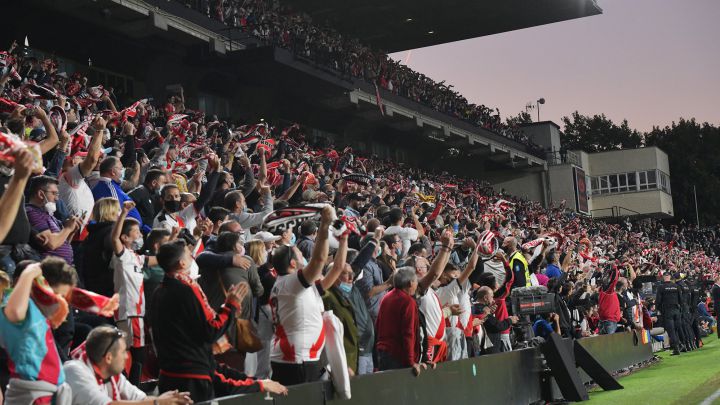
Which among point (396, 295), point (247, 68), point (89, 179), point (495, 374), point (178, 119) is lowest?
point (495, 374)

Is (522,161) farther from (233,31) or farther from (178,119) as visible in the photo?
(178,119)

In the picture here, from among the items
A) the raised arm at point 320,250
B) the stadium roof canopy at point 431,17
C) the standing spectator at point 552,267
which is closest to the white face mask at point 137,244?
the raised arm at point 320,250

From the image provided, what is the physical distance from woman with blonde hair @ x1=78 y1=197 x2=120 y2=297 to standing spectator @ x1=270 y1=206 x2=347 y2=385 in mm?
1319

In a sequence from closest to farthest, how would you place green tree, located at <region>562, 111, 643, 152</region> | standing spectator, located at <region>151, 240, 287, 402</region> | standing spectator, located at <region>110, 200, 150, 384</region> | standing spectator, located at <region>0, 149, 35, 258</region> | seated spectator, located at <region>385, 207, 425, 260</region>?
standing spectator, located at <region>0, 149, 35, 258</region> < standing spectator, located at <region>151, 240, 287, 402</region> < standing spectator, located at <region>110, 200, 150, 384</region> < seated spectator, located at <region>385, 207, 425, 260</region> < green tree, located at <region>562, 111, 643, 152</region>

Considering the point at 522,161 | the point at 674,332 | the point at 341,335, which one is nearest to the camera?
the point at 341,335

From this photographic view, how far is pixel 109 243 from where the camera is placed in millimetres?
7504

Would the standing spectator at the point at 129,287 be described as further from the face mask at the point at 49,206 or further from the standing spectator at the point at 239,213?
the standing spectator at the point at 239,213

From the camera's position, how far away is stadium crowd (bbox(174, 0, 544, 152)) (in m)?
29.1

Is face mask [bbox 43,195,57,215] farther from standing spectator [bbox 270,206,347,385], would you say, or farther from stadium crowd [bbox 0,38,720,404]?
standing spectator [bbox 270,206,347,385]

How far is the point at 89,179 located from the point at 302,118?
1077 inches

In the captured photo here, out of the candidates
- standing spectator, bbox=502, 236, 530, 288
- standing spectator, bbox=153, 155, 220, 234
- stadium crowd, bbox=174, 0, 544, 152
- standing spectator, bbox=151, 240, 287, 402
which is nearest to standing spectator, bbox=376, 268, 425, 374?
standing spectator, bbox=153, 155, 220, 234

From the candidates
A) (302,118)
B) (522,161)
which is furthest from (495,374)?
(522,161)

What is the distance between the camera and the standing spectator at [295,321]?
7.18 metres

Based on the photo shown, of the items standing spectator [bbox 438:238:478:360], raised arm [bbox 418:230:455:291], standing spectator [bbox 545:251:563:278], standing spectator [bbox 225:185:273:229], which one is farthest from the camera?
standing spectator [bbox 545:251:563:278]
